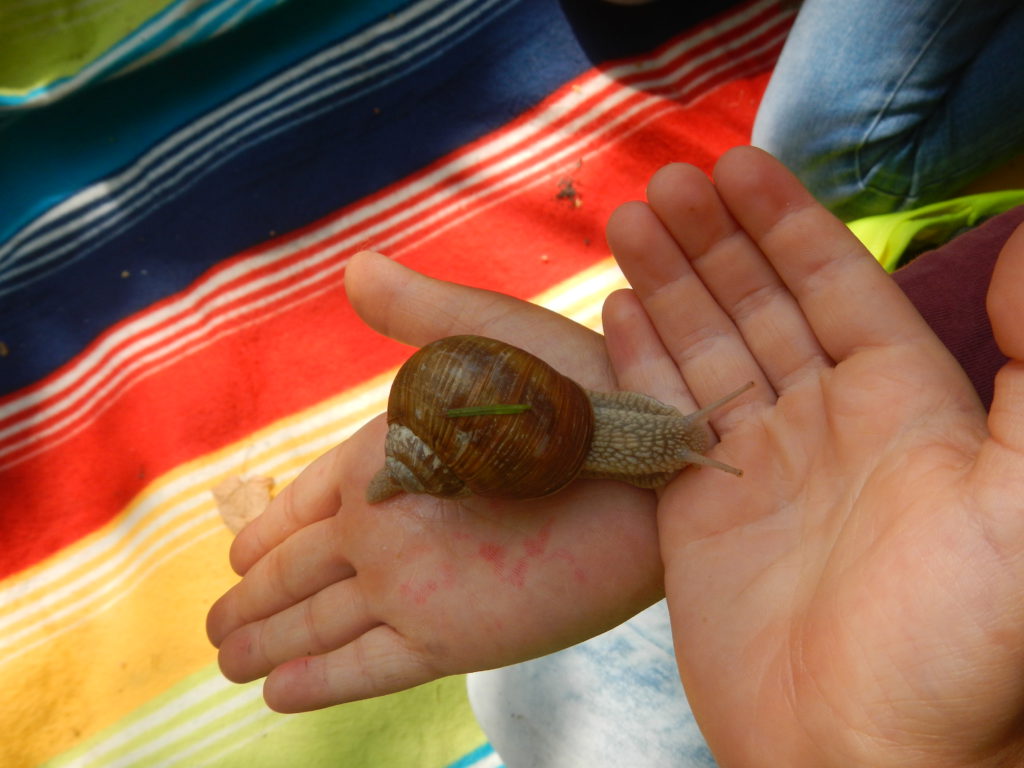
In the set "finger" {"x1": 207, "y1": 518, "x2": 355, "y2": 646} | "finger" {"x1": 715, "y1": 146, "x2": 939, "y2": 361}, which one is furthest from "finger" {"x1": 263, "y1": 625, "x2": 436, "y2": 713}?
"finger" {"x1": 715, "y1": 146, "x2": 939, "y2": 361}

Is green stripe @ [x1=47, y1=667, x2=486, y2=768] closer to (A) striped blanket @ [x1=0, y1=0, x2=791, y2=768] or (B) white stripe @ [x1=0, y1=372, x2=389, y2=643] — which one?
(A) striped blanket @ [x1=0, y1=0, x2=791, y2=768]

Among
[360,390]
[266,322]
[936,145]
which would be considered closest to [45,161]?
[266,322]

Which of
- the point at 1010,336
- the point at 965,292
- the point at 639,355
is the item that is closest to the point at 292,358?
the point at 639,355

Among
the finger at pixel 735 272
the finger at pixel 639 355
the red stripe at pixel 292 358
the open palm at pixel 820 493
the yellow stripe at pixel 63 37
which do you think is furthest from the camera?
the red stripe at pixel 292 358

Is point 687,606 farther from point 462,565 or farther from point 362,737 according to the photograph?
point 362,737

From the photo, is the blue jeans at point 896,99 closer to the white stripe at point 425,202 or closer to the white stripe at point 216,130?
the white stripe at point 425,202

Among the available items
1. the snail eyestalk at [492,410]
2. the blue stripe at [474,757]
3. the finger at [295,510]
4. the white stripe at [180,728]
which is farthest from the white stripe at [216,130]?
the blue stripe at [474,757]

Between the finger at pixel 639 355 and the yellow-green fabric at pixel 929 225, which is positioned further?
the yellow-green fabric at pixel 929 225
